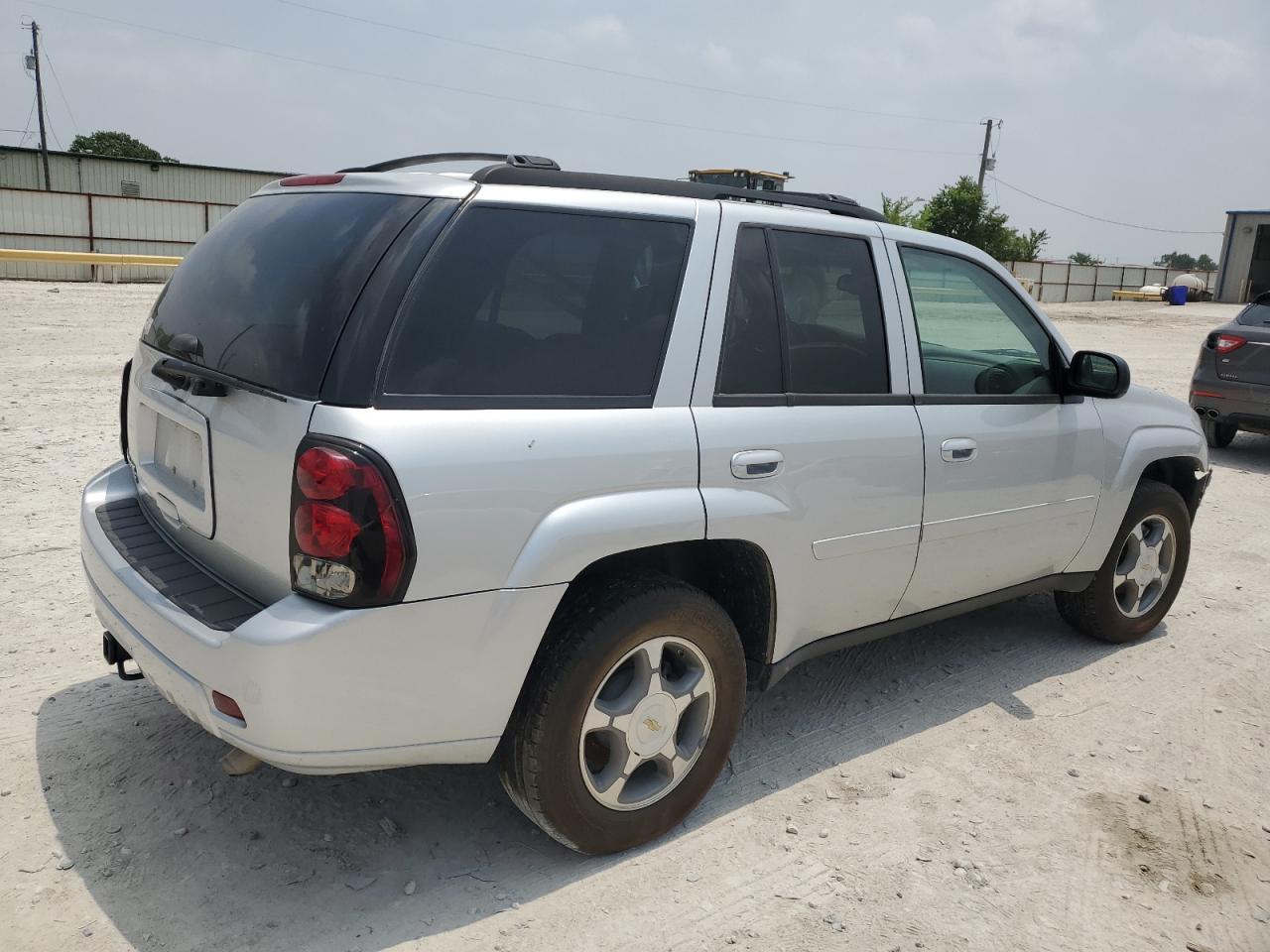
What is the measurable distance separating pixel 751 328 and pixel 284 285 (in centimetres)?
139

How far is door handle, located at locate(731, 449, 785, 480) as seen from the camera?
3045mm

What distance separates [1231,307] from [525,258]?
47816 mm

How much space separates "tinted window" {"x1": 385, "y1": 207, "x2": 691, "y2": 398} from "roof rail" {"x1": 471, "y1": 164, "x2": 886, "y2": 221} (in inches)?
4.6

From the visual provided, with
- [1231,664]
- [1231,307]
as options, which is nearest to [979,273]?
Result: [1231,664]

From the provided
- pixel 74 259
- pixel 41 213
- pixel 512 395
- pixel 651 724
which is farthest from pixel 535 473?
pixel 41 213

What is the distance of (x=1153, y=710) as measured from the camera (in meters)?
4.27

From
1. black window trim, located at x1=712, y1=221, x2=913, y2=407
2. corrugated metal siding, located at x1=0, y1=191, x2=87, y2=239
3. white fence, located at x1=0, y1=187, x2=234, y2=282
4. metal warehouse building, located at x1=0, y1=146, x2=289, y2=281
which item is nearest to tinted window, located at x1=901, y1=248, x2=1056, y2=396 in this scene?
black window trim, located at x1=712, y1=221, x2=913, y2=407

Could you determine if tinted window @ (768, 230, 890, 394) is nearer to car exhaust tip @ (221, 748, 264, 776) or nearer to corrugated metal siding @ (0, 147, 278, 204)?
car exhaust tip @ (221, 748, 264, 776)

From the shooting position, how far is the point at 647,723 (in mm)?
2994

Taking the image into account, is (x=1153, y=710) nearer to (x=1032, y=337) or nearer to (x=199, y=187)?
(x=1032, y=337)

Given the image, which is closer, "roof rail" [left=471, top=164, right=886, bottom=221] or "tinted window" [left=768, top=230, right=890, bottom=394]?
"roof rail" [left=471, top=164, right=886, bottom=221]

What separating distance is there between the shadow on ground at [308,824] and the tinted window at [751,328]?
1405 mm

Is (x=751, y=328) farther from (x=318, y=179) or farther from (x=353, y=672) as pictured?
(x=353, y=672)

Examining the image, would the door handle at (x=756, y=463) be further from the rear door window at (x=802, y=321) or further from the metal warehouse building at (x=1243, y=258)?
the metal warehouse building at (x=1243, y=258)
